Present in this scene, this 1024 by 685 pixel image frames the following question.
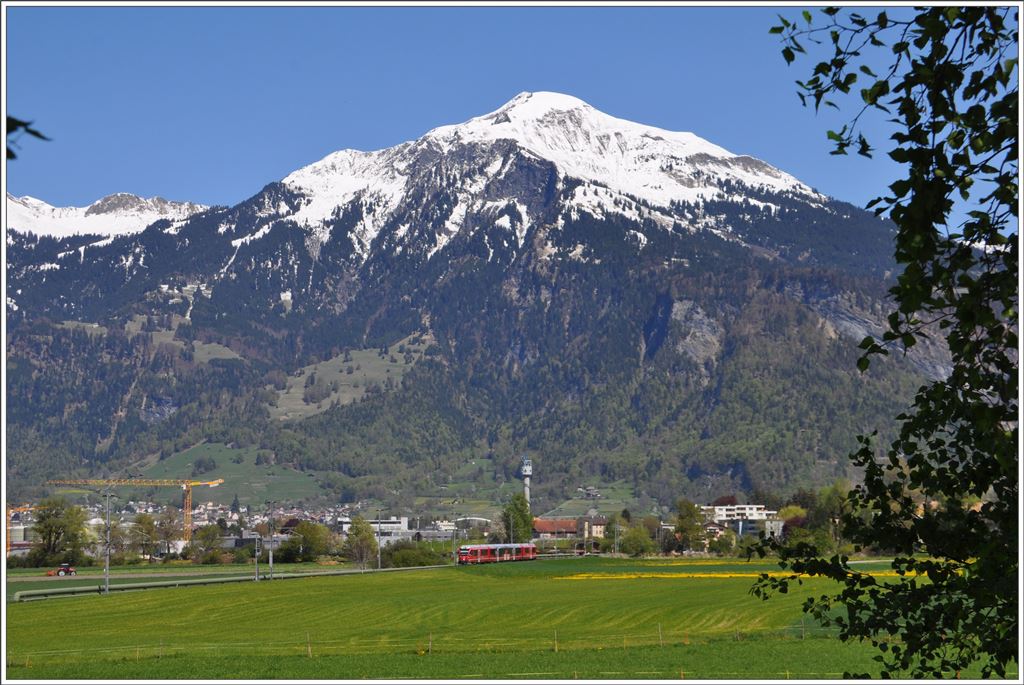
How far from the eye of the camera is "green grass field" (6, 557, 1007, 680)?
57.6m

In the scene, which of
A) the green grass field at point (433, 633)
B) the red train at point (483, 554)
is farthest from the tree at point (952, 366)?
the red train at point (483, 554)

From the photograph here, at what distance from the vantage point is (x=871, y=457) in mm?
15984

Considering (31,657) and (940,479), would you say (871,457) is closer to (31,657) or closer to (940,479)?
(940,479)

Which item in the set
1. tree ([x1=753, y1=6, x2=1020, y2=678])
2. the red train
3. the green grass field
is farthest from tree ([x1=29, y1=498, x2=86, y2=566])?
tree ([x1=753, y1=6, x2=1020, y2=678])

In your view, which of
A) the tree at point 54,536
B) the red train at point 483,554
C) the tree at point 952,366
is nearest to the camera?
the tree at point 952,366

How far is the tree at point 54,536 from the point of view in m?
186

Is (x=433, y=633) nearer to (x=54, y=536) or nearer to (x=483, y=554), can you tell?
(x=483, y=554)

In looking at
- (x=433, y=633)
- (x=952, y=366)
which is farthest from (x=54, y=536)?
(x=952, y=366)

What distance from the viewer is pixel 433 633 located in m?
77.4

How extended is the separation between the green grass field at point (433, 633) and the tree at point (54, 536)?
67502 millimetres

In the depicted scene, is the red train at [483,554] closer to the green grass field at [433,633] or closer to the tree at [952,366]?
the green grass field at [433,633]

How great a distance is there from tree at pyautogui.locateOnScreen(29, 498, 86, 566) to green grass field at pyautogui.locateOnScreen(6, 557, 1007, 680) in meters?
67.5

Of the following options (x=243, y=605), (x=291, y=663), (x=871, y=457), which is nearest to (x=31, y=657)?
(x=291, y=663)

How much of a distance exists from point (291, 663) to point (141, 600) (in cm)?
5128
